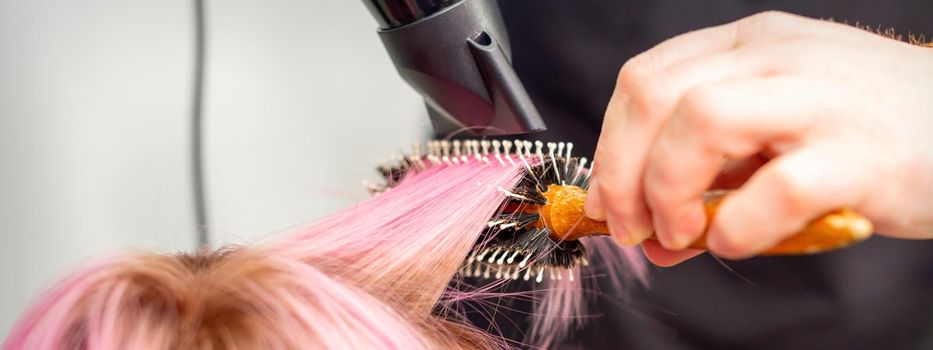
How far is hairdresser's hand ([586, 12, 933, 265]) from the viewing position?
30 cm

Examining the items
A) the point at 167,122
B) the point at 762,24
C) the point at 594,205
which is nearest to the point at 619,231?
the point at 594,205

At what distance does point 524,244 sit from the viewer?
0.48 m

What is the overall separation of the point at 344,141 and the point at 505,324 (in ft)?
1.01

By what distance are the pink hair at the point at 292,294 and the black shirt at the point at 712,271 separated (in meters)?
0.26

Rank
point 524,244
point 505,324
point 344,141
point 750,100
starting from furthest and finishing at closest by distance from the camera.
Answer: point 344,141 → point 505,324 → point 524,244 → point 750,100

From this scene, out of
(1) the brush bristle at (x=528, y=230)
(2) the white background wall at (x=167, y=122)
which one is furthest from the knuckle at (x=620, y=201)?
(2) the white background wall at (x=167, y=122)

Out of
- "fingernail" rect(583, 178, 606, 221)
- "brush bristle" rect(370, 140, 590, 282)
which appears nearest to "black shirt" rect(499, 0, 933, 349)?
"brush bristle" rect(370, 140, 590, 282)

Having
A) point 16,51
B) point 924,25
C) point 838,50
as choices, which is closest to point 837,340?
point 924,25

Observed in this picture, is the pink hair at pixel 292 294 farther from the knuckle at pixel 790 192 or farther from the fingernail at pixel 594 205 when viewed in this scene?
the knuckle at pixel 790 192

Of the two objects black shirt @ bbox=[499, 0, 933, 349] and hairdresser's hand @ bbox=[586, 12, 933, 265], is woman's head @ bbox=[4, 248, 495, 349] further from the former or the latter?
black shirt @ bbox=[499, 0, 933, 349]

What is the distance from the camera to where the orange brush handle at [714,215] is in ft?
0.90

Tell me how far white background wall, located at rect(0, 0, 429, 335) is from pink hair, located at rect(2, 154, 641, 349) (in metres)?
0.13

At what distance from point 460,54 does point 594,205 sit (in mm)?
172

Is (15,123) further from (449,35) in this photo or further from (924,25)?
(924,25)
